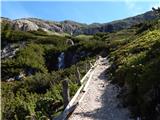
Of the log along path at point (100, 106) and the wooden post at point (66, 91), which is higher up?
the wooden post at point (66, 91)

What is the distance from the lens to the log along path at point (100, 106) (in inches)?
906

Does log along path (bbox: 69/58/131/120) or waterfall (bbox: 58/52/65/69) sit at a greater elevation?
log along path (bbox: 69/58/131/120)

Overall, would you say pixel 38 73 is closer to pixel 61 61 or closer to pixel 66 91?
pixel 61 61

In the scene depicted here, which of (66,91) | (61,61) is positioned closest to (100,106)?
(66,91)

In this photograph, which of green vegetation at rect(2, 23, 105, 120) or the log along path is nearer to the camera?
the log along path

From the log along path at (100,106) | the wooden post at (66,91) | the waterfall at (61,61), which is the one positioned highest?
the wooden post at (66,91)

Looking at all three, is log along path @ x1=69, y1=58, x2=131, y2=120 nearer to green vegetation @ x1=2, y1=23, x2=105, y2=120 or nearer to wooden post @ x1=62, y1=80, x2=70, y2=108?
wooden post @ x1=62, y1=80, x2=70, y2=108

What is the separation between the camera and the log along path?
23.0m

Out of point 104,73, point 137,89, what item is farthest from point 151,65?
point 104,73

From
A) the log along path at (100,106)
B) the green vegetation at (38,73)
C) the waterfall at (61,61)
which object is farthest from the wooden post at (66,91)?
the waterfall at (61,61)

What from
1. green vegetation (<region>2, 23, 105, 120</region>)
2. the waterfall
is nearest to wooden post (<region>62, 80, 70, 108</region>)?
green vegetation (<region>2, 23, 105, 120</region>)

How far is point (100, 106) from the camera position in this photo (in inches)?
1011

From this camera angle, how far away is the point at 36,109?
1281 inches

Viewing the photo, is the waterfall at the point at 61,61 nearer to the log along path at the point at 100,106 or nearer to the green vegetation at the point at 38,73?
the green vegetation at the point at 38,73
